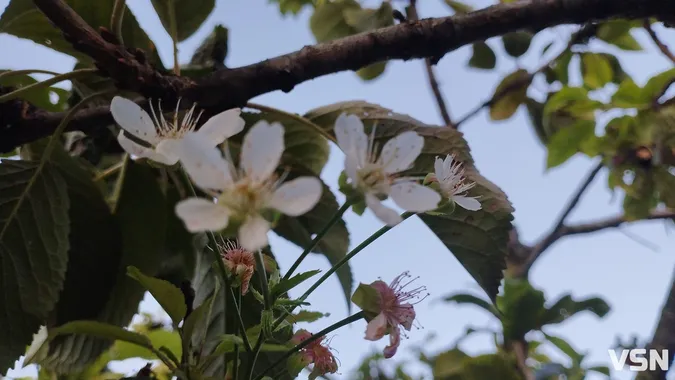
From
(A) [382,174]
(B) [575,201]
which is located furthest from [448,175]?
(B) [575,201]

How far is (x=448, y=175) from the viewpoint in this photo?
1.08 ft

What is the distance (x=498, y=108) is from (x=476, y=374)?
0.48 metres

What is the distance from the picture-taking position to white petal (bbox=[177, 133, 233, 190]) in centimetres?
23

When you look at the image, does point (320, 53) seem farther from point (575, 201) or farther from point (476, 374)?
point (575, 201)

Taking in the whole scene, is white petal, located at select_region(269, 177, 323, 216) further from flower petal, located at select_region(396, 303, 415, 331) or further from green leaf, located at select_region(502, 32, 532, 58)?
green leaf, located at select_region(502, 32, 532, 58)

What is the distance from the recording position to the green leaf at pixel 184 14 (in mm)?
571

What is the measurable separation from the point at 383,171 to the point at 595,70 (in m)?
0.93

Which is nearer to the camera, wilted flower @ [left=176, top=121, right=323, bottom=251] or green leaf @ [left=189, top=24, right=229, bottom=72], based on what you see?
wilted flower @ [left=176, top=121, right=323, bottom=251]

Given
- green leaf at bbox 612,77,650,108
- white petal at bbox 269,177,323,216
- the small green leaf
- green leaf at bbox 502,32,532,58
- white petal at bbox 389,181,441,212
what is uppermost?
green leaf at bbox 502,32,532,58

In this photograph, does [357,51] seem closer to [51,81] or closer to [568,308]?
[51,81]

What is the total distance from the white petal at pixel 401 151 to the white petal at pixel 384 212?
3 centimetres

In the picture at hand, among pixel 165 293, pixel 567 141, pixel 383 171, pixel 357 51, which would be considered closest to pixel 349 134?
pixel 383 171

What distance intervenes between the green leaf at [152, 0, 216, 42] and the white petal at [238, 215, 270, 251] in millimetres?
383

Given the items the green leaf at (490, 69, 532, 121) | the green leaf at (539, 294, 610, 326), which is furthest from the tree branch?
the green leaf at (539, 294, 610, 326)
